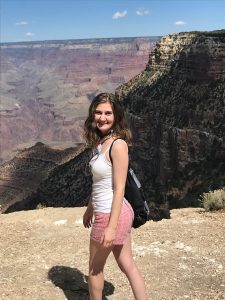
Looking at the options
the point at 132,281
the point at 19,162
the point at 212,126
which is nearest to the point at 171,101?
the point at 212,126

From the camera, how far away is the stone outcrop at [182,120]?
29.2 metres

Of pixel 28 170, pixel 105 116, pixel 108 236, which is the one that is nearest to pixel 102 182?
pixel 108 236

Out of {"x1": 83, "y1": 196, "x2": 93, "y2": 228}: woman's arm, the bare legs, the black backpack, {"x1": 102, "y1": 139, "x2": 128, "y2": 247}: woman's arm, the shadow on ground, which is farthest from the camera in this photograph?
the shadow on ground

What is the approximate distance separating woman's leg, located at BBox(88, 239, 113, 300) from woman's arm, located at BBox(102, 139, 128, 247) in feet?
0.91

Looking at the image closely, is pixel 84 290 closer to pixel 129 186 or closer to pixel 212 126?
pixel 129 186

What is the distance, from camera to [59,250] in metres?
7.92

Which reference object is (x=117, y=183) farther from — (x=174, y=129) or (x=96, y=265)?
(x=174, y=129)

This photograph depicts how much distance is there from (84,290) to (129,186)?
7.46 ft

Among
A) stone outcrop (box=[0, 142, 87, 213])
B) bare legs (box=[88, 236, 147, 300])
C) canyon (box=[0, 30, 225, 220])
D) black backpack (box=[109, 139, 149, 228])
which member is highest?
black backpack (box=[109, 139, 149, 228])

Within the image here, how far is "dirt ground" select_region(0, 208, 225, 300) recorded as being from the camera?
20.3ft

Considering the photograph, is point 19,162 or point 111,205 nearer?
point 111,205

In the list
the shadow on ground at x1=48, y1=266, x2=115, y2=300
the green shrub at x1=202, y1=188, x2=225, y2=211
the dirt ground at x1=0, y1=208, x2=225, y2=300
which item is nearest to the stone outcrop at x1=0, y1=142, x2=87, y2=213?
the green shrub at x1=202, y1=188, x2=225, y2=211

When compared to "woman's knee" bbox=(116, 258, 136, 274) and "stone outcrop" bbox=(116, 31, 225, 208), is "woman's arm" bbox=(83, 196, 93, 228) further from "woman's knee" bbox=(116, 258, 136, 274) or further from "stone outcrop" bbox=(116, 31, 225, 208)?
"stone outcrop" bbox=(116, 31, 225, 208)

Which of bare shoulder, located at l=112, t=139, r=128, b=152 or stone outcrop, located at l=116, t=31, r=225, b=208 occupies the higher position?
bare shoulder, located at l=112, t=139, r=128, b=152
